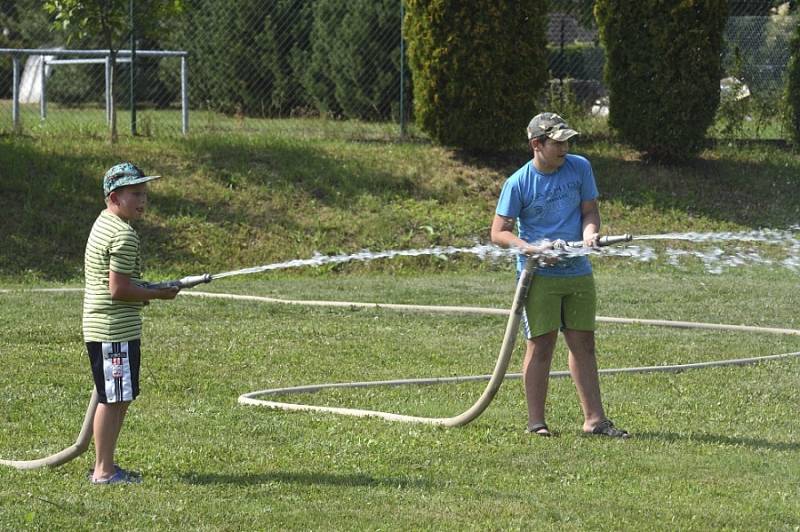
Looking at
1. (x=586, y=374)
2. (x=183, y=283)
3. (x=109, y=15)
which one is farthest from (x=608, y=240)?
(x=109, y=15)

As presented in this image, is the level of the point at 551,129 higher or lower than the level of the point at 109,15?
lower

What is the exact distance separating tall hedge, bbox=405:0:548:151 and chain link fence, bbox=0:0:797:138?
1475 millimetres

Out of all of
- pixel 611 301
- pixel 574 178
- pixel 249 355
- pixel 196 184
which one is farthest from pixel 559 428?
pixel 196 184

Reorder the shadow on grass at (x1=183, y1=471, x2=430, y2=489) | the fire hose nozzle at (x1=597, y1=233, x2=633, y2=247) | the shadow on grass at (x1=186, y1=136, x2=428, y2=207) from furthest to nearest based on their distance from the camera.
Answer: the shadow on grass at (x1=186, y1=136, x2=428, y2=207)
the fire hose nozzle at (x1=597, y1=233, x2=633, y2=247)
the shadow on grass at (x1=183, y1=471, x2=430, y2=489)

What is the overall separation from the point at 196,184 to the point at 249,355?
24.5ft

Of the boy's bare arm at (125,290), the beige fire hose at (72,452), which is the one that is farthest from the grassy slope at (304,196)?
the boy's bare arm at (125,290)

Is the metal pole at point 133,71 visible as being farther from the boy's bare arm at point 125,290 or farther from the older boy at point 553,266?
the boy's bare arm at point 125,290

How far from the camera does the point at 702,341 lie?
404 inches

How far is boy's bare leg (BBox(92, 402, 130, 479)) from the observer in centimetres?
590

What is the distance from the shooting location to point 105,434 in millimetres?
5898

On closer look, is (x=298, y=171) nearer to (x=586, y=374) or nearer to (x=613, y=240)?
(x=586, y=374)

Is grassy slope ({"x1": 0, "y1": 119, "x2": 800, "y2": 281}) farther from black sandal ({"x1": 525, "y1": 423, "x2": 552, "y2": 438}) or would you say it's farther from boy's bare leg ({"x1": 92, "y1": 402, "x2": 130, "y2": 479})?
boy's bare leg ({"x1": 92, "y1": 402, "x2": 130, "y2": 479})

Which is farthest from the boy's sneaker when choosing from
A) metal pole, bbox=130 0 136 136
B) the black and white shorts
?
metal pole, bbox=130 0 136 136

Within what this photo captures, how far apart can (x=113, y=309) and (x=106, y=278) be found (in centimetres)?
15
